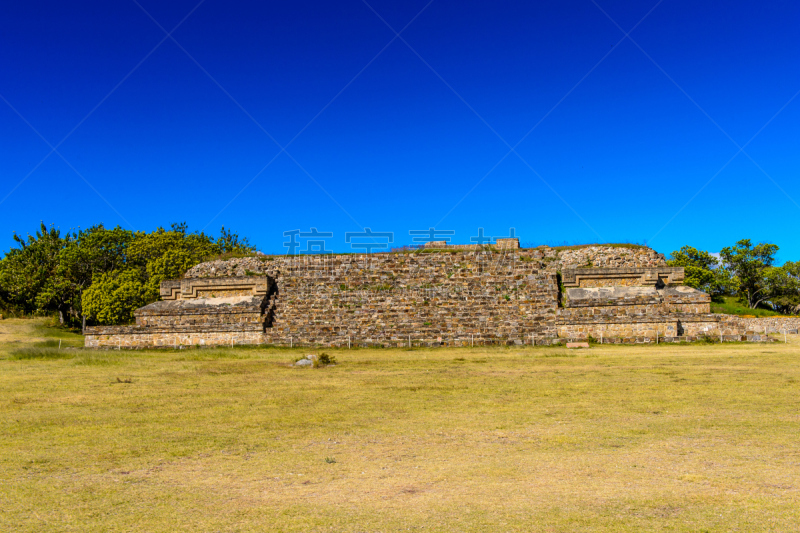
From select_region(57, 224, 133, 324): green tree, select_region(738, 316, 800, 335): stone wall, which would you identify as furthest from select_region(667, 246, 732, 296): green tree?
select_region(57, 224, 133, 324): green tree

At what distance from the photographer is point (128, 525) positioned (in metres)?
3.81

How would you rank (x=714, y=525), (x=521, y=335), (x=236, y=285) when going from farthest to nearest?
(x=236, y=285)
(x=521, y=335)
(x=714, y=525)

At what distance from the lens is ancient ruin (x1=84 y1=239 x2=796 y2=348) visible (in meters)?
19.2

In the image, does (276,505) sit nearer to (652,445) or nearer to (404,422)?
(404,422)

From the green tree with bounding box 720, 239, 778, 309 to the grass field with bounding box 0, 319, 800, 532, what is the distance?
37951mm

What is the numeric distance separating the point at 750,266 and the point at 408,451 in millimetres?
47155

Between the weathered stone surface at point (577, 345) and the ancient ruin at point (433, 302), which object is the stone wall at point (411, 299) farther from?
the weathered stone surface at point (577, 345)

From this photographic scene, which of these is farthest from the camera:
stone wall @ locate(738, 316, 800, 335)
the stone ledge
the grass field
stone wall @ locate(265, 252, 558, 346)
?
stone wall @ locate(738, 316, 800, 335)

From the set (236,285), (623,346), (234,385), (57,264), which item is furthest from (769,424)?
(57,264)

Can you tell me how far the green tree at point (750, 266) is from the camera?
44219 millimetres

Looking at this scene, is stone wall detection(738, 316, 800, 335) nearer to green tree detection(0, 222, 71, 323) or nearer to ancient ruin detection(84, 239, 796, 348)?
ancient ruin detection(84, 239, 796, 348)

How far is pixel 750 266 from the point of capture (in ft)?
147

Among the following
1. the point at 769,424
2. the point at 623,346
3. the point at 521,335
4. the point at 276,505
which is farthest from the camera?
the point at 521,335

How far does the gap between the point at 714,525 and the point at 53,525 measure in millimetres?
4188
